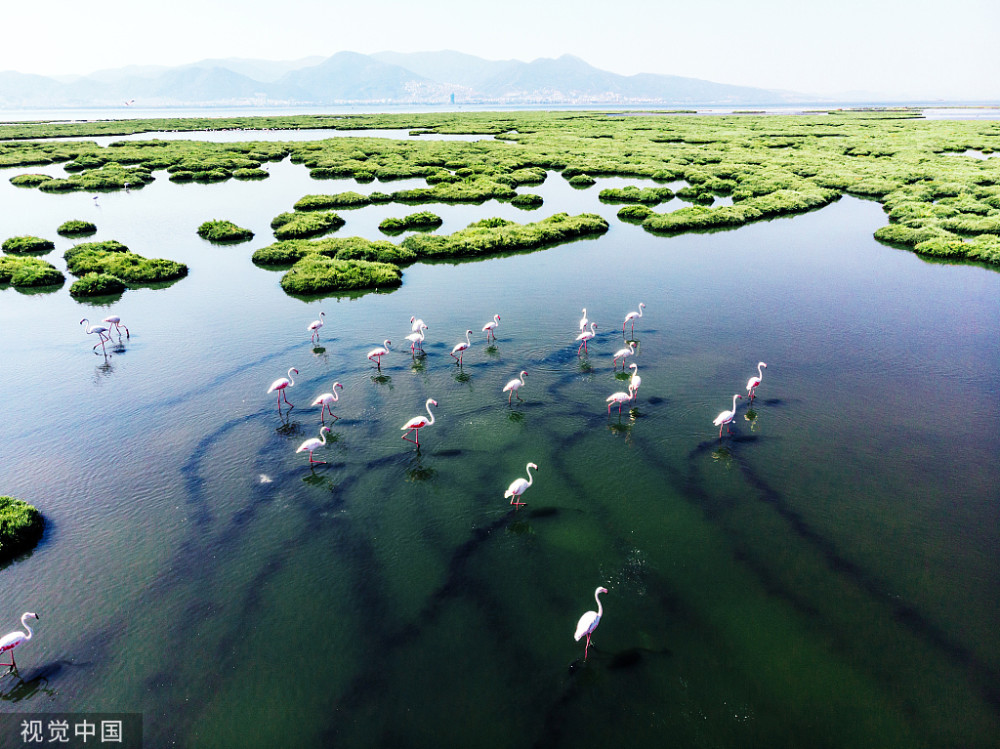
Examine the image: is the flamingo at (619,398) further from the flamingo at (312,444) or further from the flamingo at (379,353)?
the flamingo at (312,444)

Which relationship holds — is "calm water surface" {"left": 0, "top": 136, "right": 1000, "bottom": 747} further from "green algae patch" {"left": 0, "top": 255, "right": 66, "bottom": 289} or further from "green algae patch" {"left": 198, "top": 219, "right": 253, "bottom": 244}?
"green algae patch" {"left": 198, "top": 219, "right": 253, "bottom": 244}

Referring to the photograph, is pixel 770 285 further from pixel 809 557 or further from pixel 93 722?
pixel 93 722

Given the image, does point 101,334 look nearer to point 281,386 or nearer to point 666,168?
point 281,386

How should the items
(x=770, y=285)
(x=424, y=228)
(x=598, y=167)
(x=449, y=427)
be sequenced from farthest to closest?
(x=598, y=167) < (x=424, y=228) < (x=770, y=285) < (x=449, y=427)

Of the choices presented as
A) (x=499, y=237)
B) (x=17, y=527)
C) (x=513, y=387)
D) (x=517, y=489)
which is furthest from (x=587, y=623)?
(x=499, y=237)

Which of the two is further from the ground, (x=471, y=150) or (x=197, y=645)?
(x=471, y=150)

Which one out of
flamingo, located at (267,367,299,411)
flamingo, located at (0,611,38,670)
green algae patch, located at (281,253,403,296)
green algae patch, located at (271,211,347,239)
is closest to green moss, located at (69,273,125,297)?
green algae patch, located at (281,253,403,296)

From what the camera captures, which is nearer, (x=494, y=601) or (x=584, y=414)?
(x=494, y=601)

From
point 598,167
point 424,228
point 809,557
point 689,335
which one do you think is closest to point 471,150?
point 598,167
